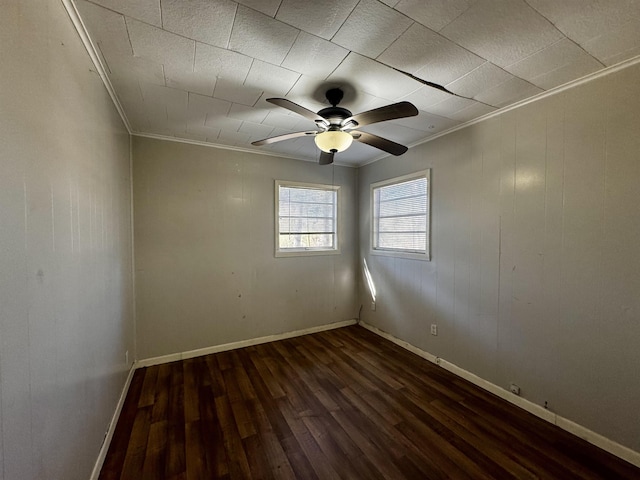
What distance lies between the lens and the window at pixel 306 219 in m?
3.54

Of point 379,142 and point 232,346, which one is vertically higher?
point 379,142

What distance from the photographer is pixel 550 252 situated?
1974mm

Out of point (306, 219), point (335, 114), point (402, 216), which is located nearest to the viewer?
point (335, 114)

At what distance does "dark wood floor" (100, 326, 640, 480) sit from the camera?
1.57m

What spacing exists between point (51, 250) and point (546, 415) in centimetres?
323

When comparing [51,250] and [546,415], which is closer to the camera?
[51,250]

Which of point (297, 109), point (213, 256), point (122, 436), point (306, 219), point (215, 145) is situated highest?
point (215, 145)

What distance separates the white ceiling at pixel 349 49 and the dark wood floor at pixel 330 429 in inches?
98.2

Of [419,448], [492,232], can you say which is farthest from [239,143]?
[419,448]

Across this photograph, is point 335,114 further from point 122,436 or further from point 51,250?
point 122,436

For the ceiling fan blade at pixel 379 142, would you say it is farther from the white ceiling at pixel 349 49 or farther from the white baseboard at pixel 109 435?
the white baseboard at pixel 109 435

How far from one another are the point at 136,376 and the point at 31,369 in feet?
7.07

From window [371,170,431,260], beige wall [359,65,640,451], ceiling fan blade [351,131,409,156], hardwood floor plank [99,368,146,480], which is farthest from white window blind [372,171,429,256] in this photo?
hardwood floor plank [99,368,146,480]

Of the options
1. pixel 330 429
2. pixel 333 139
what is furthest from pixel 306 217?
pixel 330 429
